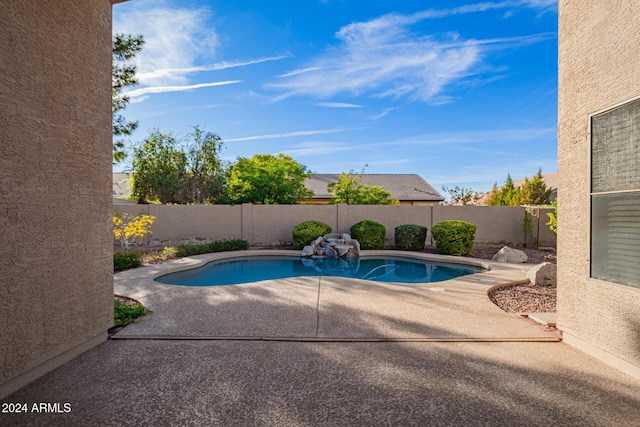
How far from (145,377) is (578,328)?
13.3 ft

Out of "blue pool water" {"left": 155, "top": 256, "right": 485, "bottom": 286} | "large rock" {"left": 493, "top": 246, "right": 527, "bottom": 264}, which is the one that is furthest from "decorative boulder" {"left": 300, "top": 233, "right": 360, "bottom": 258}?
"large rock" {"left": 493, "top": 246, "right": 527, "bottom": 264}

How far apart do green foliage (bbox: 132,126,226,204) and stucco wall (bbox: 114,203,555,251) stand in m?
2.08

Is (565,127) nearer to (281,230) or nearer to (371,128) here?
(281,230)

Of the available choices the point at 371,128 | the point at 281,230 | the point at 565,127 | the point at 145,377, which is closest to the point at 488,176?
the point at 371,128

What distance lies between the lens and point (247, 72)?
10398mm

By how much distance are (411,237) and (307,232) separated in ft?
12.3

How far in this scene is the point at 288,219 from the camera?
1242 centimetres

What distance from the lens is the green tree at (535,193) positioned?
16500mm

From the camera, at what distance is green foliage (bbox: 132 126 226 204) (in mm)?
14219

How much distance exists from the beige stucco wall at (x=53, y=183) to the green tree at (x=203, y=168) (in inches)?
466

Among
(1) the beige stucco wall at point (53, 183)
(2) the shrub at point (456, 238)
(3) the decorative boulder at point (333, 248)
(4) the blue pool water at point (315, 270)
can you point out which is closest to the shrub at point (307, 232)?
(3) the decorative boulder at point (333, 248)

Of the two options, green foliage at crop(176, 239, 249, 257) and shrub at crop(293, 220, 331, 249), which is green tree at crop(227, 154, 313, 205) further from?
shrub at crop(293, 220, 331, 249)

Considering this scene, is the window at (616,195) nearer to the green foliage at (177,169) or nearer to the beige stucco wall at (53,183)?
the beige stucco wall at (53,183)

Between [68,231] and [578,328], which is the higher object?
[68,231]
